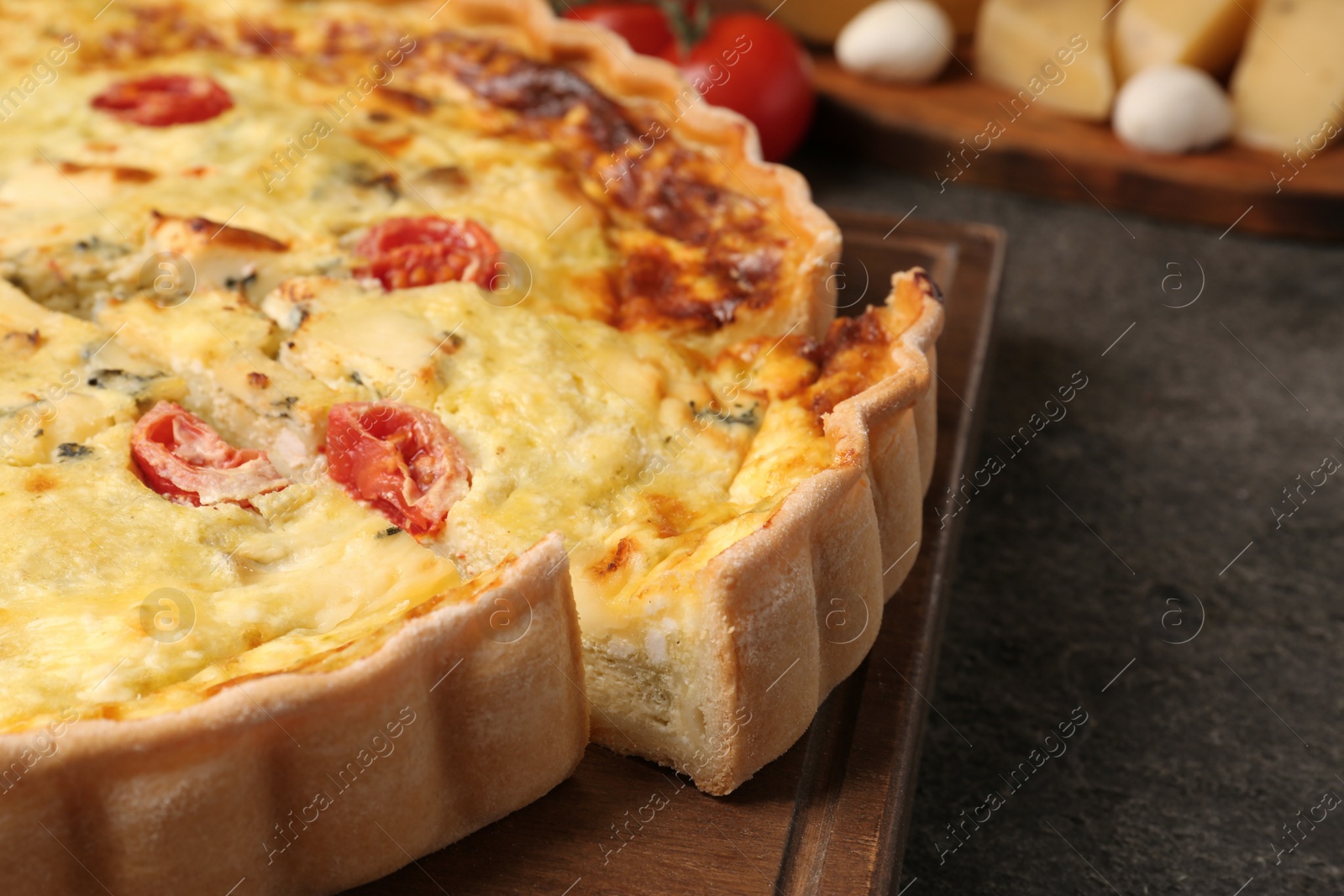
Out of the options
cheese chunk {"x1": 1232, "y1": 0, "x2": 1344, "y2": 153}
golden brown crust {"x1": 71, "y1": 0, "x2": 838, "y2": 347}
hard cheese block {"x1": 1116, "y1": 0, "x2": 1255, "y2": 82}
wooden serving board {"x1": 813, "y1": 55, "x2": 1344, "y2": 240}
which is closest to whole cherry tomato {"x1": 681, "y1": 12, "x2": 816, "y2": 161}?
wooden serving board {"x1": 813, "y1": 55, "x2": 1344, "y2": 240}

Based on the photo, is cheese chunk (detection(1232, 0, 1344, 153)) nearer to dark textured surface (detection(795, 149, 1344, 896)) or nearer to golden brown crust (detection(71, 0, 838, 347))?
dark textured surface (detection(795, 149, 1344, 896))

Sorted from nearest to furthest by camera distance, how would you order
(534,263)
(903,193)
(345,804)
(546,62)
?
1. (345,804)
2. (534,263)
3. (546,62)
4. (903,193)

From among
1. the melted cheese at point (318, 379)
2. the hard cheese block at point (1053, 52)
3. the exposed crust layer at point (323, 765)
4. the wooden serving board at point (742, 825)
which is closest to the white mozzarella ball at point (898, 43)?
the hard cheese block at point (1053, 52)

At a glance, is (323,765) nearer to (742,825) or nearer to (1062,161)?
(742,825)

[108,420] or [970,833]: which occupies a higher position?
[108,420]

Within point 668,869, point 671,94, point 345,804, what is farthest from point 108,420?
point 671,94

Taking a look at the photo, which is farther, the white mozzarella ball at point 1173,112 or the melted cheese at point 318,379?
the white mozzarella ball at point 1173,112

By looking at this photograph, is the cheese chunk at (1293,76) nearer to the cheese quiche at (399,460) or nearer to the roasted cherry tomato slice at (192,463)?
the cheese quiche at (399,460)

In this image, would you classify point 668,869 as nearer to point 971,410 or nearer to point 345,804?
point 345,804
